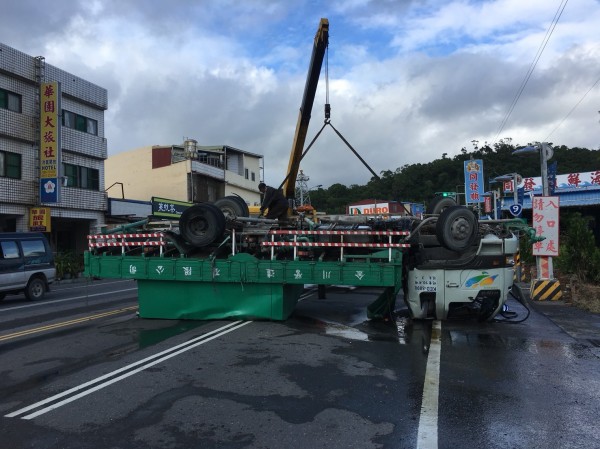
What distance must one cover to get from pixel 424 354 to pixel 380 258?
2110mm

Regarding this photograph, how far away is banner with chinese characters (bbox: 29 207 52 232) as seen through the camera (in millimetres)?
22959

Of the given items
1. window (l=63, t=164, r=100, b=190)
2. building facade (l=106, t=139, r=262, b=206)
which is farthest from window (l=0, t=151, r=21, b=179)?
building facade (l=106, t=139, r=262, b=206)

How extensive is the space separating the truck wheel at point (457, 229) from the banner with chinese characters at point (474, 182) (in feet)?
63.2

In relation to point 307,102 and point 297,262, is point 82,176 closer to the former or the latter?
point 307,102

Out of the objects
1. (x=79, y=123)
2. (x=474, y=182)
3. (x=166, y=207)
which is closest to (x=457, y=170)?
(x=474, y=182)

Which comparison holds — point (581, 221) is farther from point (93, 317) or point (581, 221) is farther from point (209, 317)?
point (93, 317)

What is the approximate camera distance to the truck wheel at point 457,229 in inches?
338

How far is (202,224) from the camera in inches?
360

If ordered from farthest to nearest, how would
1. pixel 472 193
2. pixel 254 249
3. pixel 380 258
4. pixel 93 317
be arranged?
pixel 472 193, pixel 93 317, pixel 254 249, pixel 380 258

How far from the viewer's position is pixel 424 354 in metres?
7.04

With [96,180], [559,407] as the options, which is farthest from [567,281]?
[96,180]

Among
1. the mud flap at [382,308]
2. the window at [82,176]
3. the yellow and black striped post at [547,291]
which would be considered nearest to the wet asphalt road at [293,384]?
the mud flap at [382,308]

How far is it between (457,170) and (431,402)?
203 ft

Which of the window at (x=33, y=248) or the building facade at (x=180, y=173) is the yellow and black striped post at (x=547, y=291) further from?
the building facade at (x=180, y=173)
